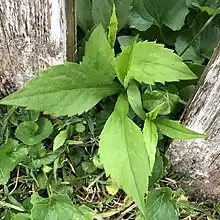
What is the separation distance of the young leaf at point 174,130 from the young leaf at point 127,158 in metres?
0.07

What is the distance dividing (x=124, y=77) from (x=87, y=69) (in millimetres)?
79

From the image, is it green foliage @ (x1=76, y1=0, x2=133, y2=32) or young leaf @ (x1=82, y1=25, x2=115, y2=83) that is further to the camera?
green foliage @ (x1=76, y1=0, x2=133, y2=32)

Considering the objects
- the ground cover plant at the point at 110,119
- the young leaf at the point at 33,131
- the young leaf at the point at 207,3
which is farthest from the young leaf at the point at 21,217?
the young leaf at the point at 207,3

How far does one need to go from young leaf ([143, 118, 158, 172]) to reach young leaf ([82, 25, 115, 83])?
128 millimetres

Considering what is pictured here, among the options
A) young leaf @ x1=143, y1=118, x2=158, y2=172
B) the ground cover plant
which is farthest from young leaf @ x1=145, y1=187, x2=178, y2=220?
young leaf @ x1=143, y1=118, x2=158, y2=172

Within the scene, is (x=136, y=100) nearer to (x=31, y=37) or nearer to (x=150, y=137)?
(x=150, y=137)

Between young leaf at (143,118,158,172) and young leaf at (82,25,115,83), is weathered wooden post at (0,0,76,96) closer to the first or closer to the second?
young leaf at (82,25,115,83)

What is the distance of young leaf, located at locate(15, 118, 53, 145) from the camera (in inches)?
47.4

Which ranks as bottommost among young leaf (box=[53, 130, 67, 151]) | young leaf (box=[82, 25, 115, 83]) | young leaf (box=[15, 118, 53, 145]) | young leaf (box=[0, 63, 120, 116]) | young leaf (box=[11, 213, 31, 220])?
young leaf (box=[11, 213, 31, 220])

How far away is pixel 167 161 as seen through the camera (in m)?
1.27

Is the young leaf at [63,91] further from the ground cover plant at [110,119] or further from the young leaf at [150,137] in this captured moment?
the young leaf at [150,137]

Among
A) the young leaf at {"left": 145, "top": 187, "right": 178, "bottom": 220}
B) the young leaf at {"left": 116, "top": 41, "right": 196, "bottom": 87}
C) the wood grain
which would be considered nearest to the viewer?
the wood grain

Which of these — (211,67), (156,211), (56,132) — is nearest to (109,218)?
(156,211)

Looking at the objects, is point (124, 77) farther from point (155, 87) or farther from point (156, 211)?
point (156, 211)
